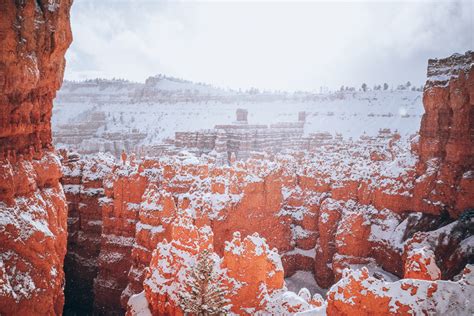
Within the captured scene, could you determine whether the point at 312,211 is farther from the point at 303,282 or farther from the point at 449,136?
the point at 449,136

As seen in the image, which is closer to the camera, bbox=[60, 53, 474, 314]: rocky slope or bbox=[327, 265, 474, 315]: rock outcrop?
bbox=[327, 265, 474, 315]: rock outcrop

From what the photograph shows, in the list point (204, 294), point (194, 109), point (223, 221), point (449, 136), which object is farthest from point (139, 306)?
point (194, 109)

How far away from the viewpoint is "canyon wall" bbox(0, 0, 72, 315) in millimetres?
5770

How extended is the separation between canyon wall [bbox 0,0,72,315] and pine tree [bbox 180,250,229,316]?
3081 millimetres

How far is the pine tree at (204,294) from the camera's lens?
8.74 m

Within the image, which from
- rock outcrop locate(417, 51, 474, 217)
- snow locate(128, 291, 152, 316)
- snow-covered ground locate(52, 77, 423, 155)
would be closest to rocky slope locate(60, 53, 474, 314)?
rock outcrop locate(417, 51, 474, 217)

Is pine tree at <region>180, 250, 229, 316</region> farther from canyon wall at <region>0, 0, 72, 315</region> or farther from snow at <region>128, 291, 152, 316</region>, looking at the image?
canyon wall at <region>0, 0, 72, 315</region>

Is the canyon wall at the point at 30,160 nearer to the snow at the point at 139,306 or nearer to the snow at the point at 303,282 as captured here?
the snow at the point at 139,306

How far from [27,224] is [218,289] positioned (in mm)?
4887

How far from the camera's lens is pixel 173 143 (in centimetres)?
5072

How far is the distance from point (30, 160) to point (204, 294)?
524cm

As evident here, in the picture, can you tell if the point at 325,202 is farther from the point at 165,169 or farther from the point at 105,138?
the point at 105,138

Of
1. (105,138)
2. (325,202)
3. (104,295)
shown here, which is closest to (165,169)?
(104,295)

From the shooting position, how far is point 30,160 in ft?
23.0
